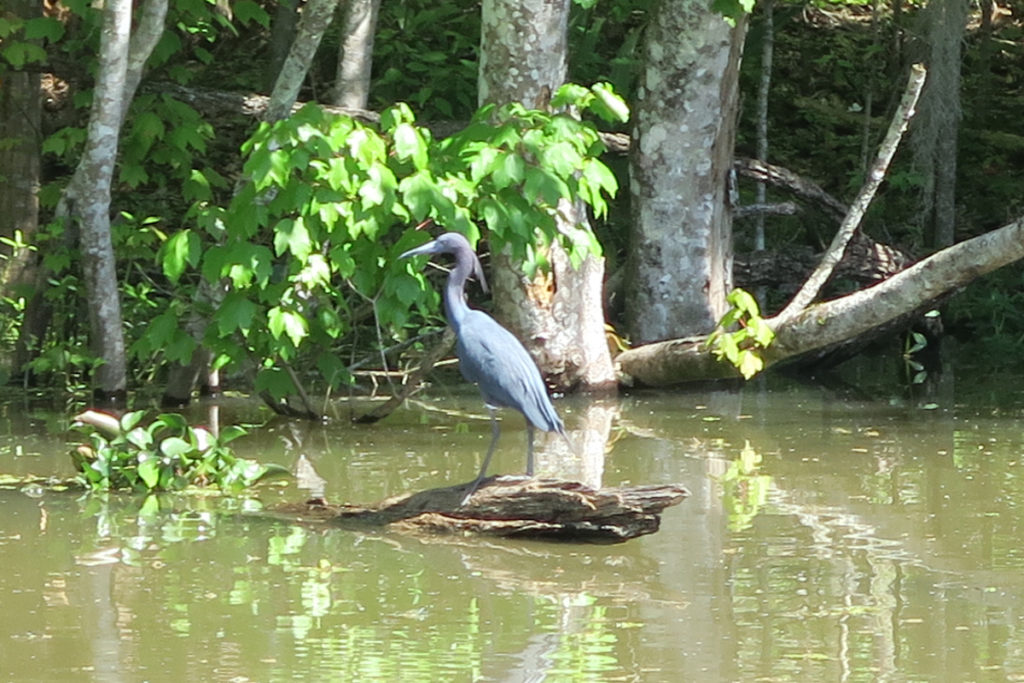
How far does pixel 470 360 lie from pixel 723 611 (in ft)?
5.47

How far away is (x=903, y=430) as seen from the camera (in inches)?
311

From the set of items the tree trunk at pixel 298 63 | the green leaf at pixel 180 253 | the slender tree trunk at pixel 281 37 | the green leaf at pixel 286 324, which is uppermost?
the slender tree trunk at pixel 281 37

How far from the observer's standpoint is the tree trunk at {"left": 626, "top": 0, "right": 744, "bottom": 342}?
9.46 m

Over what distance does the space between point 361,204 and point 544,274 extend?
191 cm

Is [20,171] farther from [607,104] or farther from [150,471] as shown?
[607,104]

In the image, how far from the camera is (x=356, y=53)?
923cm

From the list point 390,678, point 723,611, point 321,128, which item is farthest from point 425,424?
point 390,678

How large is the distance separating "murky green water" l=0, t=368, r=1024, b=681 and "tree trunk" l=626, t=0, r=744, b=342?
235cm

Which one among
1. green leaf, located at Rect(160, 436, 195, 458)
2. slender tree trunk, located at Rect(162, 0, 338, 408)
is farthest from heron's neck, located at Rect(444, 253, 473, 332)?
slender tree trunk, located at Rect(162, 0, 338, 408)

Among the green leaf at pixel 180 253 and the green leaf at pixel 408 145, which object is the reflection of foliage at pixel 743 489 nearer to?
the green leaf at pixel 408 145

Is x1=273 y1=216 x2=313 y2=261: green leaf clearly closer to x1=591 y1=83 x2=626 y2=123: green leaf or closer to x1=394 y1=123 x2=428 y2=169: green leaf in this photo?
x1=394 y1=123 x2=428 y2=169: green leaf

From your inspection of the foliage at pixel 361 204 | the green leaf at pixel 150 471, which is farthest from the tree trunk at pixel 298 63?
the green leaf at pixel 150 471

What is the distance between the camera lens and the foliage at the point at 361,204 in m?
6.72

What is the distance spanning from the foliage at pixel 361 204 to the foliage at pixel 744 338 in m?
1.21
